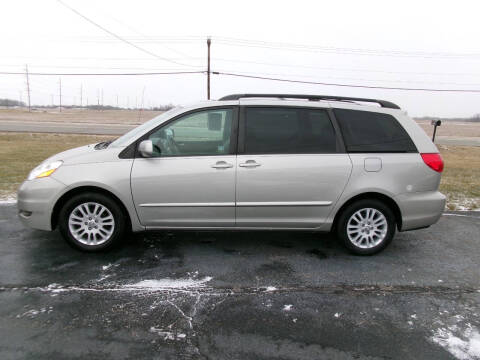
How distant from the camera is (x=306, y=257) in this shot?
13.0 ft

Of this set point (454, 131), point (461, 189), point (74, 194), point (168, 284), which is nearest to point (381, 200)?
point (168, 284)

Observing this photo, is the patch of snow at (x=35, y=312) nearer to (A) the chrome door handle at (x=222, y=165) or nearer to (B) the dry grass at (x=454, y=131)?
(A) the chrome door handle at (x=222, y=165)

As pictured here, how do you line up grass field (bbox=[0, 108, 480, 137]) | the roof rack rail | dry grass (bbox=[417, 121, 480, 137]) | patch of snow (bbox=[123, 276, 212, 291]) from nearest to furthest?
patch of snow (bbox=[123, 276, 212, 291])
the roof rack rail
dry grass (bbox=[417, 121, 480, 137])
grass field (bbox=[0, 108, 480, 137])

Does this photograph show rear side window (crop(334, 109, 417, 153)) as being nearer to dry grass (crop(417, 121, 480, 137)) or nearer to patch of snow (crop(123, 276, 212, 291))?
patch of snow (crop(123, 276, 212, 291))

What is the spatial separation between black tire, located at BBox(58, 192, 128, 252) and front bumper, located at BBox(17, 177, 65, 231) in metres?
0.13

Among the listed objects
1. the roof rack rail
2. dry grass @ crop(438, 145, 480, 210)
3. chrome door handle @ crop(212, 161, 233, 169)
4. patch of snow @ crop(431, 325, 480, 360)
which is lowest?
patch of snow @ crop(431, 325, 480, 360)

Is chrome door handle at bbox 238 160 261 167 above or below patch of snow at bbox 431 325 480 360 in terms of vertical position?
above

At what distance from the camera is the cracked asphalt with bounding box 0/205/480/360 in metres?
2.42

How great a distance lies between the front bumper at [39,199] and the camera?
12.1 ft

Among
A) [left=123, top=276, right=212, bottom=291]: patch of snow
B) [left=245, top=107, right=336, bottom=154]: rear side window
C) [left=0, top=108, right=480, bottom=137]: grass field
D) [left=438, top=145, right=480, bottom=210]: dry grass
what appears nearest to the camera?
[left=123, top=276, right=212, bottom=291]: patch of snow

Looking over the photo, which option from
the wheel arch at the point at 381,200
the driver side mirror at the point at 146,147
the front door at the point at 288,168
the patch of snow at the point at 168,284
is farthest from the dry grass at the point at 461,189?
the driver side mirror at the point at 146,147

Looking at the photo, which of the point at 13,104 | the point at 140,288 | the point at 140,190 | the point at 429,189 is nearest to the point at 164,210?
the point at 140,190

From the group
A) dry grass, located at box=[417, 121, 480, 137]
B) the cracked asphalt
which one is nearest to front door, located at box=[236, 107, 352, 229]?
the cracked asphalt

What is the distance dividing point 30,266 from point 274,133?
2839 mm
